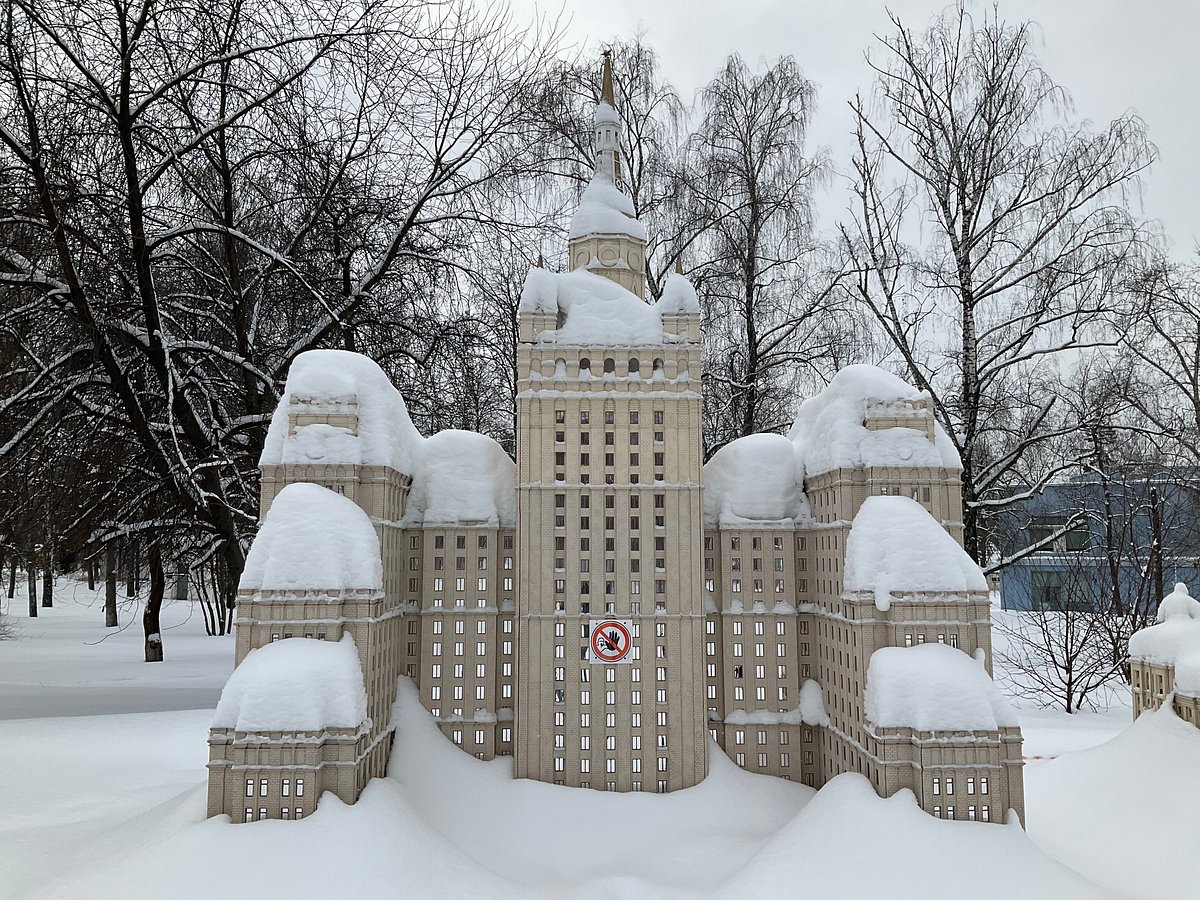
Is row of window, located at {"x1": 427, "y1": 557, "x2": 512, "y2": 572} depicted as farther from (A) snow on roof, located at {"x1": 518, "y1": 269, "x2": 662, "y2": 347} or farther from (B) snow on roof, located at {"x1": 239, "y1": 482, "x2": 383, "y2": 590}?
(A) snow on roof, located at {"x1": 518, "y1": 269, "x2": 662, "y2": 347}

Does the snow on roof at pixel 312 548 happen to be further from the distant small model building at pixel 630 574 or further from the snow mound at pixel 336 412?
the snow mound at pixel 336 412

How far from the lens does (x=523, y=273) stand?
30.9m

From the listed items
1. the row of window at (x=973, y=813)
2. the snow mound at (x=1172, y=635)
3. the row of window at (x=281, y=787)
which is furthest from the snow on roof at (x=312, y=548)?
the snow mound at (x=1172, y=635)

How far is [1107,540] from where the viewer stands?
1110 inches

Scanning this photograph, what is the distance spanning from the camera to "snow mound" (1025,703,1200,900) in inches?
574

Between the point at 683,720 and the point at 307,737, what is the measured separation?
8.60m

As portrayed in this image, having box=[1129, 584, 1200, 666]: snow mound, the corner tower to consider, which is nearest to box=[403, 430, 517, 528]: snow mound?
the corner tower

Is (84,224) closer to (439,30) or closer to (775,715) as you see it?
(439,30)

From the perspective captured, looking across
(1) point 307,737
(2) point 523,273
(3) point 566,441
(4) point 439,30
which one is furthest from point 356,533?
(2) point 523,273

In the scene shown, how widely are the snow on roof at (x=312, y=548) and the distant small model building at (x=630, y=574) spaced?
5 centimetres

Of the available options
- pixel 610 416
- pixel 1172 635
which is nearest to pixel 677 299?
pixel 610 416

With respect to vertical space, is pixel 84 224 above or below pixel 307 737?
above

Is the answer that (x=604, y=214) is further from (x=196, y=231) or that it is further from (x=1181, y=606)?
(x=1181, y=606)

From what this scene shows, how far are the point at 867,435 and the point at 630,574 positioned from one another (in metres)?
6.79
